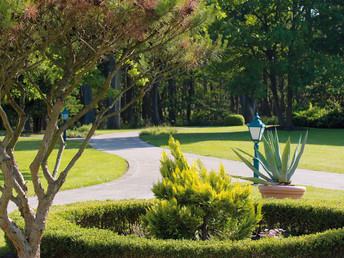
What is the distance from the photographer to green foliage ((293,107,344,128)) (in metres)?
34.8

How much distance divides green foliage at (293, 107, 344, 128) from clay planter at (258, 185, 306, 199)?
28.7 m

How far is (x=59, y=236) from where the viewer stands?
4.93 metres

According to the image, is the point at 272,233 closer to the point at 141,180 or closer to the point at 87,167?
the point at 141,180

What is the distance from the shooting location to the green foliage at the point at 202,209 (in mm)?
5219

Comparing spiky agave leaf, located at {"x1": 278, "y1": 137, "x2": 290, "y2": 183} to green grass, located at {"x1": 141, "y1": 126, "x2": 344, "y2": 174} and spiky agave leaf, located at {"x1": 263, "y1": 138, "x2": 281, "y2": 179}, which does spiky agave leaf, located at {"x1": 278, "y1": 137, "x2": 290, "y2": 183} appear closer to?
spiky agave leaf, located at {"x1": 263, "y1": 138, "x2": 281, "y2": 179}

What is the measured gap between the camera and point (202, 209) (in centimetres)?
530

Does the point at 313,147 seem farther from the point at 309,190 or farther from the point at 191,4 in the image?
the point at 191,4

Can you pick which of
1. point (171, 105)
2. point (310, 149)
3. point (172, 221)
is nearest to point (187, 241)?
point (172, 221)

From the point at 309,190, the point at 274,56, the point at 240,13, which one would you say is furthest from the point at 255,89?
the point at 309,190

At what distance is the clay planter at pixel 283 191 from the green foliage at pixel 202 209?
8.95 feet

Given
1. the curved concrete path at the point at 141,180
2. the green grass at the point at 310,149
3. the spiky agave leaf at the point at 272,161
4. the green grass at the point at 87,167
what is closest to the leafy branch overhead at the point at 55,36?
the spiky agave leaf at the point at 272,161

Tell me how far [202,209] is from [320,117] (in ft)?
107

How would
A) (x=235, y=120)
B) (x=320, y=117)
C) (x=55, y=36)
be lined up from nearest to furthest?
(x=55, y=36), (x=320, y=117), (x=235, y=120)

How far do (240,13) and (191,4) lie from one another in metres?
33.2
